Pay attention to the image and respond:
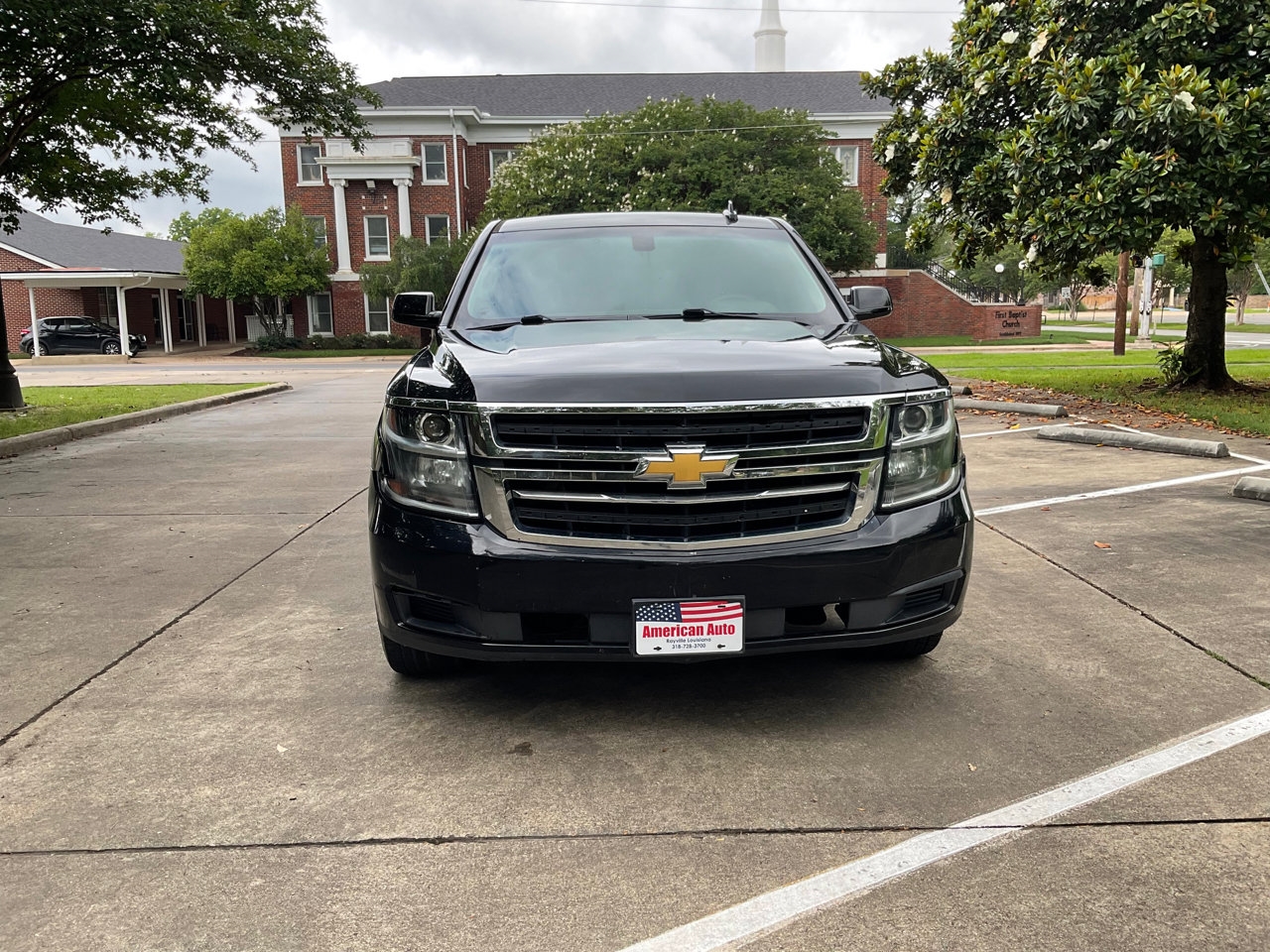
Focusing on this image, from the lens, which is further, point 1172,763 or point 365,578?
point 365,578

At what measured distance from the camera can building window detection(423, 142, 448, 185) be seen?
43562mm

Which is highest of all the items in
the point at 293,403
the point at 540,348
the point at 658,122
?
the point at 658,122

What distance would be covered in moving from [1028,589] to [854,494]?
228 centimetres

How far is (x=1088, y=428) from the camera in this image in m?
11.1

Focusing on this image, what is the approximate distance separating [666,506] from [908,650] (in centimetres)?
142

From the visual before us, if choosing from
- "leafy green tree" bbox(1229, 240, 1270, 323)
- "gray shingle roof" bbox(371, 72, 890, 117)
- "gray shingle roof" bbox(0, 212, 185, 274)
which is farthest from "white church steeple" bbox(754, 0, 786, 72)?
"gray shingle roof" bbox(0, 212, 185, 274)

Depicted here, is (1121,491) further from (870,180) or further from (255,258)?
(870,180)

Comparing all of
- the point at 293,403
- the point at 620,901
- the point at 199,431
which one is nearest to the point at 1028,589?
the point at 620,901

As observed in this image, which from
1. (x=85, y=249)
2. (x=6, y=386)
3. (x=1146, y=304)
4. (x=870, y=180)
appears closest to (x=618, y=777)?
(x=6, y=386)

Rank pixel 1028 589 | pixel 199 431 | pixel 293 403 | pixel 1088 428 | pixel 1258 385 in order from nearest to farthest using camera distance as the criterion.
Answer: pixel 1028 589 → pixel 1088 428 → pixel 199 431 → pixel 1258 385 → pixel 293 403

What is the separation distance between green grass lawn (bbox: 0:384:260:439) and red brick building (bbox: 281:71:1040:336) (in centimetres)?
2233

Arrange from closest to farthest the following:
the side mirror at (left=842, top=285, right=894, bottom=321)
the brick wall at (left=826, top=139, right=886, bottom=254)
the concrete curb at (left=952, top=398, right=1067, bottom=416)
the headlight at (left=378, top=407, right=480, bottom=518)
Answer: the headlight at (left=378, top=407, right=480, bottom=518) < the side mirror at (left=842, top=285, right=894, bottom=321) < the concrete curb at (left=952, top=398, right=1067, bottom=416) < the brick wall at (left=826, top=139, right=886, bottom=254)

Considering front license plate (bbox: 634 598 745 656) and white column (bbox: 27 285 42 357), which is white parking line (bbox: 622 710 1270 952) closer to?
front license plate (bbox: 634 598 745 656)

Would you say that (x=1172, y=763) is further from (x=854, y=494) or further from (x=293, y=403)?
(x=293, y=403)
